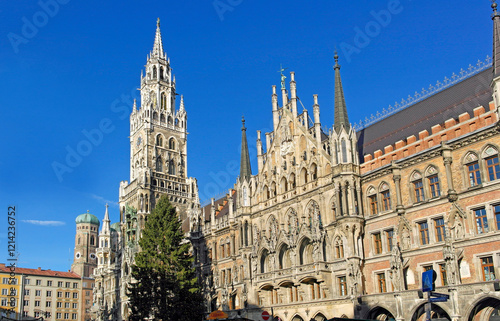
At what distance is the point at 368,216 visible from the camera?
3838 centimetres

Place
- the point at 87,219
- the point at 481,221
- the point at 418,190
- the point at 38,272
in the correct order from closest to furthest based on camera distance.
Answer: the point at 481,221, the point at 418,190, the point at 38,272, the point at 87,219

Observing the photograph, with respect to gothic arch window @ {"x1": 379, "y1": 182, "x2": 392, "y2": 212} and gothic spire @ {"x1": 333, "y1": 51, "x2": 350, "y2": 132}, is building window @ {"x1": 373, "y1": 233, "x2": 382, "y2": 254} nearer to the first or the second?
gothic arch window @ {"x1": 379, "y1": 182, "x2": 392, "y2": 212}

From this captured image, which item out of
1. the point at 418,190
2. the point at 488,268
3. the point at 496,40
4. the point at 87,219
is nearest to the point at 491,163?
the point at 418,190

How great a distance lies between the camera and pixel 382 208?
37.6m

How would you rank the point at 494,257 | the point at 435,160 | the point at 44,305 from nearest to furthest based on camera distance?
the point at 494,257 < the point at 435,160 < the point at 44,305

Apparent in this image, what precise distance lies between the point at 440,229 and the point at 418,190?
324 cm

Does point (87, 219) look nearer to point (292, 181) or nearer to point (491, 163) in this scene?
point (292, 181)

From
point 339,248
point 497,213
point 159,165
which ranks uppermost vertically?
point 159,165

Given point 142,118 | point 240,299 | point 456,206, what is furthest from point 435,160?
point 142,118

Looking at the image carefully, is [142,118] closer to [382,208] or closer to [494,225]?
[382,208]

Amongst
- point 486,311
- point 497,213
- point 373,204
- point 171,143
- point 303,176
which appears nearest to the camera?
point 486,311

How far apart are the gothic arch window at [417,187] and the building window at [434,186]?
2.14 ft

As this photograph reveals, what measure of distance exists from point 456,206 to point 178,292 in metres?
24.7

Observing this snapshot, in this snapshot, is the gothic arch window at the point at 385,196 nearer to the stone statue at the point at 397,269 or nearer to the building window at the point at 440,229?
the stone statue at the point at 397,269
